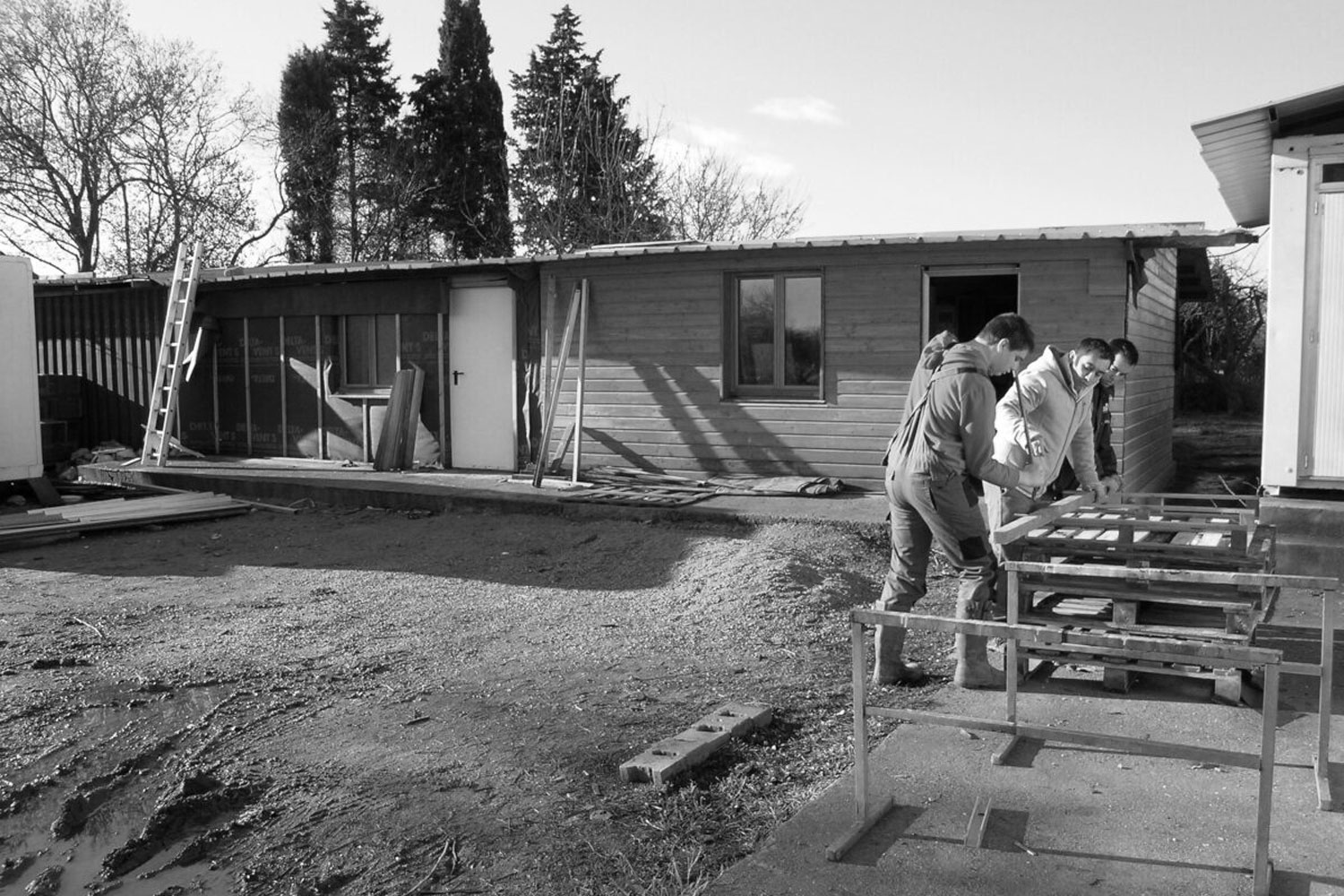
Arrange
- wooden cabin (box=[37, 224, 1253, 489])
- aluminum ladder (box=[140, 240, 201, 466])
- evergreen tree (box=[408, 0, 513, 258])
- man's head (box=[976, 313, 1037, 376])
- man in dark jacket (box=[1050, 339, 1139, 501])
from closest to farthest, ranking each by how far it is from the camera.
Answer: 1. man's head (box=[976, 313, 1037, 376])
2. man in dark jacket (box=[1050, 339, 1139, 501])
3. wooden cabin (box=[37, 224, 1253, 489])
4. aluminum ladder (box=[140, 240, 201, 466])
5. evergreen tree (box=[408, 0, 513, 258])

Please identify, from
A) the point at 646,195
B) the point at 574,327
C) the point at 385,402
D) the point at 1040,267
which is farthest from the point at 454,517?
the point at 646,195

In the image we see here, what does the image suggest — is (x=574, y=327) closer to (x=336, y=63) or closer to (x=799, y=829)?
(x=799, y=829)

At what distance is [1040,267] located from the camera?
37.2 feet

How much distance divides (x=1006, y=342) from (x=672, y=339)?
7604 millimetres

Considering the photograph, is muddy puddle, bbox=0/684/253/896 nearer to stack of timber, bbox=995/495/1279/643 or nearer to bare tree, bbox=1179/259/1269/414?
stack of timber, bbox=995/495/1279/643

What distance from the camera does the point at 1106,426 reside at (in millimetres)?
8203

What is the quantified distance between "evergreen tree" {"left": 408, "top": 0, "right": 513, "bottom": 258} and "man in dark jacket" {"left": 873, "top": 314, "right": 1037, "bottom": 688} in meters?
32.0

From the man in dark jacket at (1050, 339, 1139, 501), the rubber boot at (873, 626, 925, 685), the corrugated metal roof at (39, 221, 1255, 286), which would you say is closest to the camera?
the rubber boot at (873, 626, 925, 685)

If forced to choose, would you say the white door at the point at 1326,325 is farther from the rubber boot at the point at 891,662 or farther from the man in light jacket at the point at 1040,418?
the rubber boot at the point at 891,662

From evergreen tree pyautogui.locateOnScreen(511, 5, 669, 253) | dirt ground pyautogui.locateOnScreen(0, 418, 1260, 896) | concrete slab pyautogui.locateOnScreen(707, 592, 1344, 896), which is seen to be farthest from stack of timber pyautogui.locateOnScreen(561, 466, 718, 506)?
evergreen tree pyautogui.locateOnScreen(511, 5, 669, 253)

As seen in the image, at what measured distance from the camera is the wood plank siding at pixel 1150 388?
1161 centimetres

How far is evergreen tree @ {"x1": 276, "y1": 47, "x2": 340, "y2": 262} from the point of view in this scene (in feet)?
119

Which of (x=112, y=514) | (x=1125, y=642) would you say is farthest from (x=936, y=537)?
(x=112, y=514)

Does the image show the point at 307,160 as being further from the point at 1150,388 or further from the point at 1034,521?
the point at 1034,521
